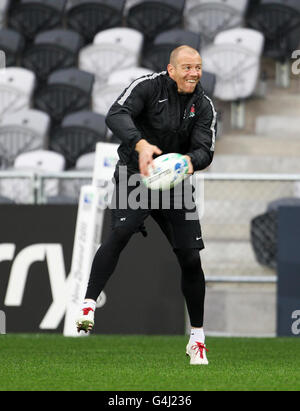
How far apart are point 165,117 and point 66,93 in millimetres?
7356

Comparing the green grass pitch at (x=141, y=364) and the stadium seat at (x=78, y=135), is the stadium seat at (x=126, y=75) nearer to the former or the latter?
the stadium seat at (x=78, y=135)

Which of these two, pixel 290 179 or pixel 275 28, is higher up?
pixel 275 28

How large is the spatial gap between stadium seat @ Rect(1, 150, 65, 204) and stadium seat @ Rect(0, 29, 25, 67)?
2506 millimetres

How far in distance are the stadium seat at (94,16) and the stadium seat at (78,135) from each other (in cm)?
252

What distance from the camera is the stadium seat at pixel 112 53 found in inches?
569

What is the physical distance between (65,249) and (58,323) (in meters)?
0.64

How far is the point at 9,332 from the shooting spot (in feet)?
33.1

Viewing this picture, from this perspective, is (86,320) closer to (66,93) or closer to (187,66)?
(187,66)

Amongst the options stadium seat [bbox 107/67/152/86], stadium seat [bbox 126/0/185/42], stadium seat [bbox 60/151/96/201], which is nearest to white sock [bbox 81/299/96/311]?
stadium seat [bbox 60/151/96/201]

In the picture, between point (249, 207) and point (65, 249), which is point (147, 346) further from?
point (249, 207)

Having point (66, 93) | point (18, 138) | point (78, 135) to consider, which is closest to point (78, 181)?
point (78, 135)

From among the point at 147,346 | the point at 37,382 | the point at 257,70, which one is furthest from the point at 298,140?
the point at 37,382

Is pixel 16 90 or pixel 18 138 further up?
pixel 16 90

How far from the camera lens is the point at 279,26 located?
563 inches
